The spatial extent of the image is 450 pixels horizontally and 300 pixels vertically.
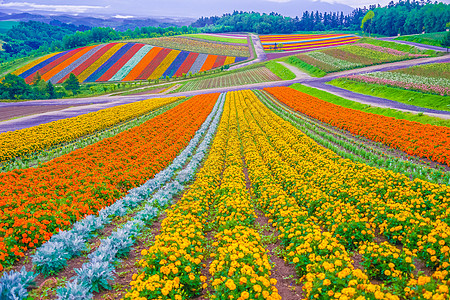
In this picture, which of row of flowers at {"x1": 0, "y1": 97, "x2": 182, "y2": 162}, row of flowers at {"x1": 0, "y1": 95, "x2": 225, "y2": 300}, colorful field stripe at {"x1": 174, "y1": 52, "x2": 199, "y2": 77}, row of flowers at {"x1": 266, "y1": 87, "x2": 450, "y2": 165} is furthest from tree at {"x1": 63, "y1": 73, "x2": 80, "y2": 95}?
row of flowers at {"x1": 0, "y1": 95, "x2": 225, "y2": 300}

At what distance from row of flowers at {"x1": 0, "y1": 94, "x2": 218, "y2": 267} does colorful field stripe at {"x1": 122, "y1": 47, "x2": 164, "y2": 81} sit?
65.7 m

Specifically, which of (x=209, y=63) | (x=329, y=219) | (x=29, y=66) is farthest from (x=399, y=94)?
(x=29, y=66)

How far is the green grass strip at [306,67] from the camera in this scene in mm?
66300

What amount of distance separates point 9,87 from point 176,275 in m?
75.3

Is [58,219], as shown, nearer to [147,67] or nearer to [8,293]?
[8,293]

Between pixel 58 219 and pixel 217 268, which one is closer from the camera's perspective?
pixel 217 268

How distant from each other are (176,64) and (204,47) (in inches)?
1068

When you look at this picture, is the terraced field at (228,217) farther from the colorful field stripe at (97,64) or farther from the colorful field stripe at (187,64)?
the colorful field stripe at (97,64)

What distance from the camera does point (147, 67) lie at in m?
88.2

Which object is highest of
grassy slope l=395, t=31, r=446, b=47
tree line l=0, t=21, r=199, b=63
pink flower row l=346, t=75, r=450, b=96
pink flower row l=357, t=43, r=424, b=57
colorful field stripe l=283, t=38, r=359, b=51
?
tree line l=0, t=21, r=199, b=63

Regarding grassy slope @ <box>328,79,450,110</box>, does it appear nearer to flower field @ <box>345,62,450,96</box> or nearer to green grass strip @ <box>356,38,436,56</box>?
flower field @ <box>345,62,450,96</box>

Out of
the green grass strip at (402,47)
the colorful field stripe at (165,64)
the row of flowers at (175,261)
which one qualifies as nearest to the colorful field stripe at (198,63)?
the colorful field stripe at (165,64)

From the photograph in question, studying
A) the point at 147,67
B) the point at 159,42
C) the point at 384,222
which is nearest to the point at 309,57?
→ the point at 147,67

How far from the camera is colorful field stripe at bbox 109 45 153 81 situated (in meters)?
81.8
